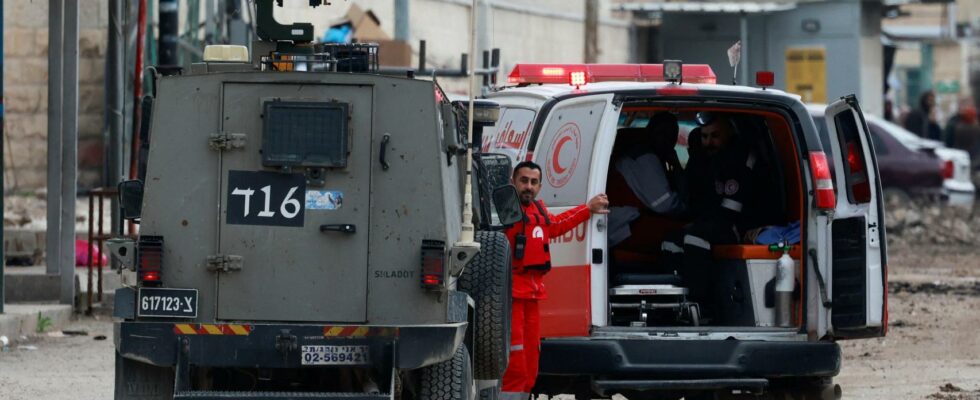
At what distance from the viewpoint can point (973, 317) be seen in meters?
16.9

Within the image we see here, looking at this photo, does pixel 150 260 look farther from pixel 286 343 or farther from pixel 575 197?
pixel 575 197

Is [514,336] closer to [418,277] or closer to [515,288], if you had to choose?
[515,288]

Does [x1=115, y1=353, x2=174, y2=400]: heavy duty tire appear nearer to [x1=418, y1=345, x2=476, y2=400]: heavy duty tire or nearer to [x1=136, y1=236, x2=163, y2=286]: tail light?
[x1=136, y1=236, x2=163, y2=286]: tail light

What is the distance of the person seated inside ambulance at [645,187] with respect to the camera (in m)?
10.5

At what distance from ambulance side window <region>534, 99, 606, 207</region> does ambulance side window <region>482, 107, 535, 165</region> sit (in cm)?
14

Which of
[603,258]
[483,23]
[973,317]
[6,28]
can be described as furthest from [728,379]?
[483,23]

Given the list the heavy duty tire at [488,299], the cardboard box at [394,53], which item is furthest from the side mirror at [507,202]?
the cardboard box at [394,53]

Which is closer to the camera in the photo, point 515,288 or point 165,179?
point 165,179

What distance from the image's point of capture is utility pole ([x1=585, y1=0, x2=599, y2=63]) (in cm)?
3372

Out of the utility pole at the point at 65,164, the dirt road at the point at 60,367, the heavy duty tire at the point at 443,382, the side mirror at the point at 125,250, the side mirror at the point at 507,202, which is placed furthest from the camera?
the utility pole at the point at 65,164

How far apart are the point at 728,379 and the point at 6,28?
14.4 m

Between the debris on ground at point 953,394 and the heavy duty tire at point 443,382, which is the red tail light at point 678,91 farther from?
the debris on ground at point 953,394

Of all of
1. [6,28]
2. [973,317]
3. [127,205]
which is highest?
[6,28]

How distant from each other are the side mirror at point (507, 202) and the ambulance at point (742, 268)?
1.50 feet
